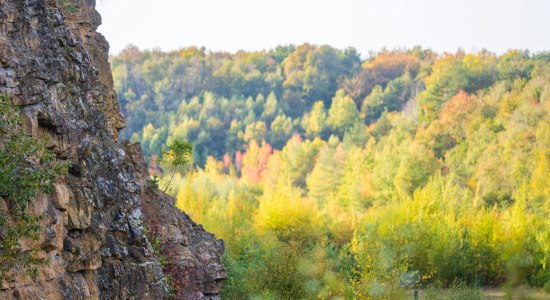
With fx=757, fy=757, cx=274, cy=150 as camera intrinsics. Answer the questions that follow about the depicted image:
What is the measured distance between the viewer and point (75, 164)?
13500 millimetres

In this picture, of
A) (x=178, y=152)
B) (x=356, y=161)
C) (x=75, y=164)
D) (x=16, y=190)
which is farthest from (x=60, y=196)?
(x=356, y=161)

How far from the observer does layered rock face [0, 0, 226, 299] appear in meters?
12.0

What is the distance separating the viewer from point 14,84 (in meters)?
11.9

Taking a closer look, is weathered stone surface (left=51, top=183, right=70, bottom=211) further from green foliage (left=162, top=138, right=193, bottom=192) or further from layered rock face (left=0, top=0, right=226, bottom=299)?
green foliage (left=162, top=138, right=193, bottom=192)

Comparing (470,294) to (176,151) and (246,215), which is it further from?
(246,215)

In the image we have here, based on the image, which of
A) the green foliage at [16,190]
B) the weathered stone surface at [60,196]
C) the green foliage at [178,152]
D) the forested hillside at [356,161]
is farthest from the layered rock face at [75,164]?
the forested hillside at [356,161]

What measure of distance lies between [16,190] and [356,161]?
1878 inches

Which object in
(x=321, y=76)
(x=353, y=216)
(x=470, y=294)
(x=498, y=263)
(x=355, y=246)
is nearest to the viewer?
(x=470, y=294)

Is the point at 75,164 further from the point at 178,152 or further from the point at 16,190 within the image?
the point at 178,152

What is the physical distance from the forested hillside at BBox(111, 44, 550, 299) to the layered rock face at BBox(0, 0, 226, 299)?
7085 millimetres

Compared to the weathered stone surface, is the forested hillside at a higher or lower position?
lower

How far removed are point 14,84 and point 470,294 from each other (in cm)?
1717

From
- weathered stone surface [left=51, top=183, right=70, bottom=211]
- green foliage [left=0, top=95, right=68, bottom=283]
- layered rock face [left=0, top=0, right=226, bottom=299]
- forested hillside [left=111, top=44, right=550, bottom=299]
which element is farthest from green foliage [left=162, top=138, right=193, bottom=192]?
green foliage [left=0, top=95, right=68, bottom=283]

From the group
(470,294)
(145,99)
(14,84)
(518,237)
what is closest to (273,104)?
(145,99)
